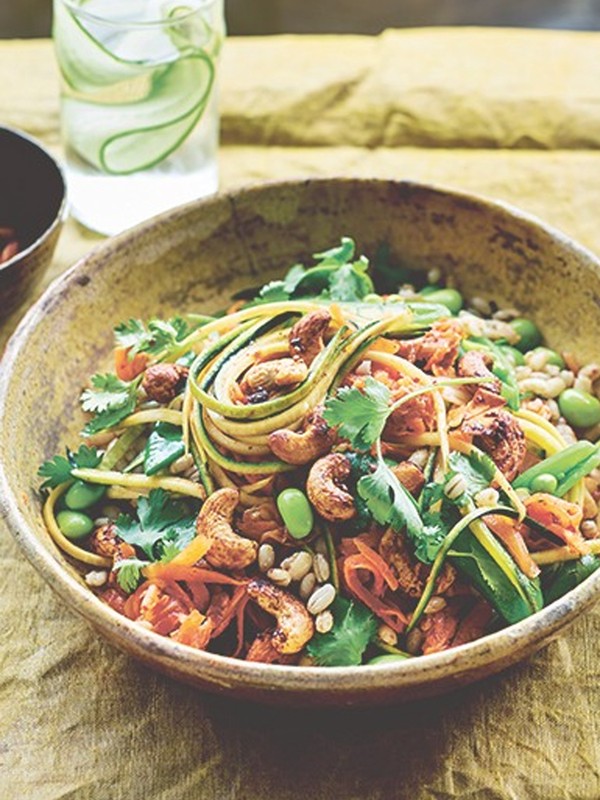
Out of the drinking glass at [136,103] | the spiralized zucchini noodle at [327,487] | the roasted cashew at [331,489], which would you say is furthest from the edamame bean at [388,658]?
the drinking glass at [136,103]

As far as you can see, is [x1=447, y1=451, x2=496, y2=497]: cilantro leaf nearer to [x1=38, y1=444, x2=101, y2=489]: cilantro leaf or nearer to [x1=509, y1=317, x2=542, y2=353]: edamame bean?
[x1=509, y1=317, x2=542, y2=353]: edamame bean

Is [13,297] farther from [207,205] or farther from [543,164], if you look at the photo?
[543,164]

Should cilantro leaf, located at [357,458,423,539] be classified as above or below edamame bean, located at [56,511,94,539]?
above

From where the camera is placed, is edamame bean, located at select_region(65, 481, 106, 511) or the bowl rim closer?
edamame bean, located at select_region(65, 481, 106, 511)

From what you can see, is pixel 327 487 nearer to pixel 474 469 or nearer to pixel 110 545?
pixel 474 469

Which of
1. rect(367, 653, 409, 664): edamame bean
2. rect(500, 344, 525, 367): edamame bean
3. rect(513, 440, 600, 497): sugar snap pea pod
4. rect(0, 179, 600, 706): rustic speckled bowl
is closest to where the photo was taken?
rect(367, 653, 409, 664): edamame bean

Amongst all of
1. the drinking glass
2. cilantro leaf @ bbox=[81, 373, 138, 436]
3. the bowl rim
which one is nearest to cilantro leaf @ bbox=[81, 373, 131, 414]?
cilantro leaf @ bbox=[81, 373, 138, 436]

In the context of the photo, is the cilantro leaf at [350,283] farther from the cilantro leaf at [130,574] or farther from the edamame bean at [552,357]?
the cilantro leaf at [130,574]
